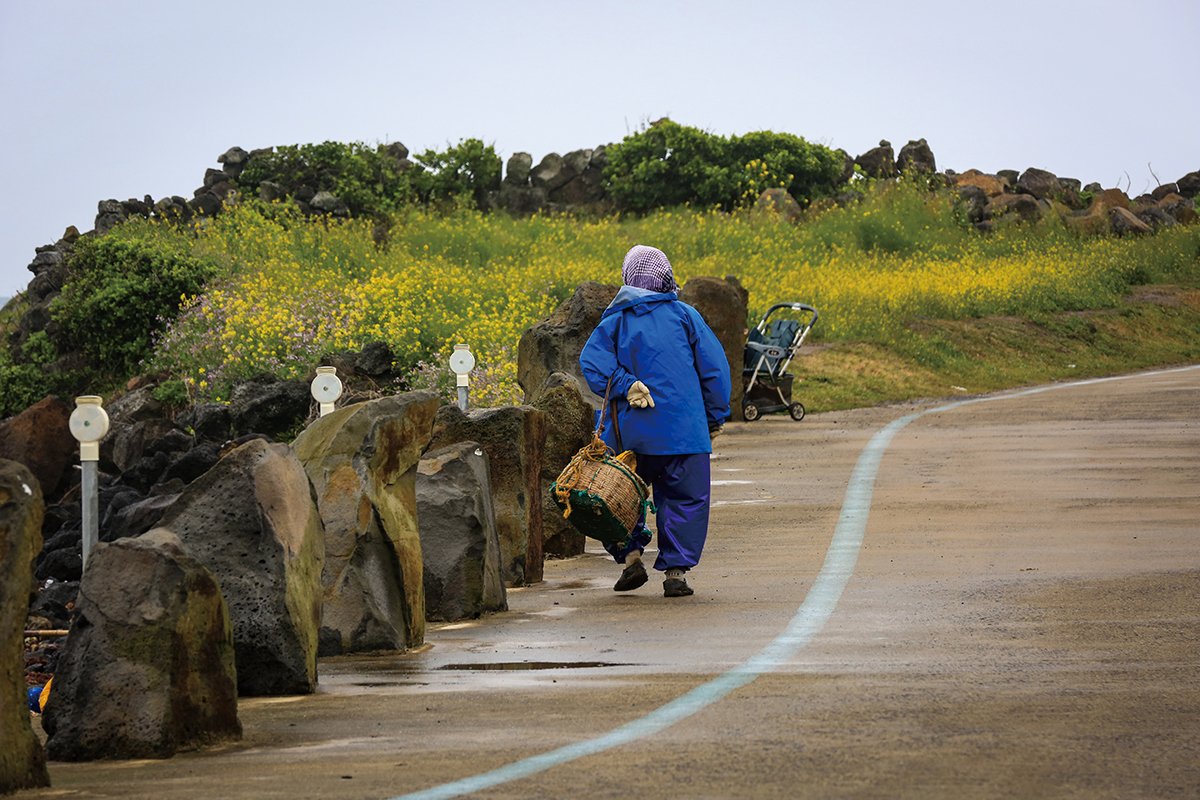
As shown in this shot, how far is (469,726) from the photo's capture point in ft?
14.9

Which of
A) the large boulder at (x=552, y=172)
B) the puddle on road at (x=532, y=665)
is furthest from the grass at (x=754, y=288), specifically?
the puddle on road at (x=532, y=665)

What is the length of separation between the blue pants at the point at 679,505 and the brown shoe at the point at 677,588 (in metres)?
0.12

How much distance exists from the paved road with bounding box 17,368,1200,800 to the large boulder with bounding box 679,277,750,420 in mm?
9378

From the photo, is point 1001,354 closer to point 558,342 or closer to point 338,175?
point 558,342

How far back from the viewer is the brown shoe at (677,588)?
300 inches

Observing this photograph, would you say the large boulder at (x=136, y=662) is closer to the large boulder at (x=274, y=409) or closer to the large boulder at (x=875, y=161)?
the large boulder at (x=274, y=409)

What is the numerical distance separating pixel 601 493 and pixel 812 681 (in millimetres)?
2682

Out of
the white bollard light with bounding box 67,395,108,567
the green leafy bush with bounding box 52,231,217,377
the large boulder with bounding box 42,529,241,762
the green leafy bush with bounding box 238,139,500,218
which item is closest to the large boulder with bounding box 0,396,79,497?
the green leafy bush with bounding box 52,231,217,377

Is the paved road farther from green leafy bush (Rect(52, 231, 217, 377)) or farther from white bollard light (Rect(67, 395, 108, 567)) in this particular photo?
green leafy bush (Rect(52, 231, 217, 377))

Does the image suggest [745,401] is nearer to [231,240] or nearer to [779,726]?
[231,240]

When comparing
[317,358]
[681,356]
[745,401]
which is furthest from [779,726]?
[317,358]

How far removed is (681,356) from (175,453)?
35.8 ft

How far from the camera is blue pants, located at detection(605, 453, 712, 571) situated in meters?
7.80

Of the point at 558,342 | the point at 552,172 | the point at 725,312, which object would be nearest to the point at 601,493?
the point at 558,342
